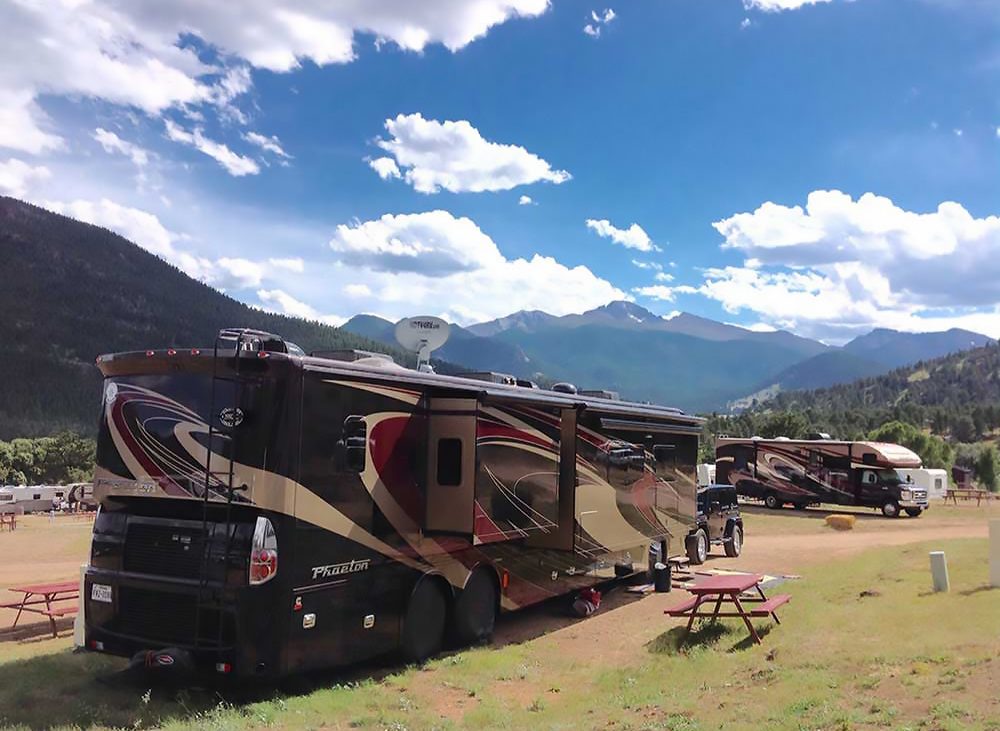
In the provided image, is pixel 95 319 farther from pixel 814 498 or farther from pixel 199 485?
pixel 199 485

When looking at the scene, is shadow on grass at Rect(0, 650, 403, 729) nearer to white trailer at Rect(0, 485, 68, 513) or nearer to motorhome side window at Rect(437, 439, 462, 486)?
motorhome side window at Rect(437, 439, 462, 486)

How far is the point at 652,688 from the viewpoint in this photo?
8.12 metres

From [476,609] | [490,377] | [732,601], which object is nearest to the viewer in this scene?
[476,609]

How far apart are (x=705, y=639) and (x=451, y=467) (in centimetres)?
374

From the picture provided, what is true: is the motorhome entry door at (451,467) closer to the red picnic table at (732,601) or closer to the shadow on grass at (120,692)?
the shadow on grass at (120,692)

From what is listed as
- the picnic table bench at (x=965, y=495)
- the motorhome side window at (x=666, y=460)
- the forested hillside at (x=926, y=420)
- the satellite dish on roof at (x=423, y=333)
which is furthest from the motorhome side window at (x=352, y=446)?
the forested hillside at (x=926, y=420)

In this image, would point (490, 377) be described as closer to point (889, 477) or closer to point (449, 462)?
point (449, 462)

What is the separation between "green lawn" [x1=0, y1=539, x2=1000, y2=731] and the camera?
6.68 m

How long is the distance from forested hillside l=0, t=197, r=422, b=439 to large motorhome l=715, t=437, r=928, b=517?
106 meters

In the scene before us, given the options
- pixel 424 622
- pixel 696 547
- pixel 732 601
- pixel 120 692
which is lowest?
pixel 120 692

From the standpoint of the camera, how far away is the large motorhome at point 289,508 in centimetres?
744

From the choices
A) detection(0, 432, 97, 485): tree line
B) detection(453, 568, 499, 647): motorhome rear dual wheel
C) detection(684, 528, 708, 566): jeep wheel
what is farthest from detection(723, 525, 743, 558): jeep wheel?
detection(0, 432, 97, 485): tree line

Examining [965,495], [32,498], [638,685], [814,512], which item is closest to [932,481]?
[965,495]

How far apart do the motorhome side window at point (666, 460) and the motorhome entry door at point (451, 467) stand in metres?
6.25
